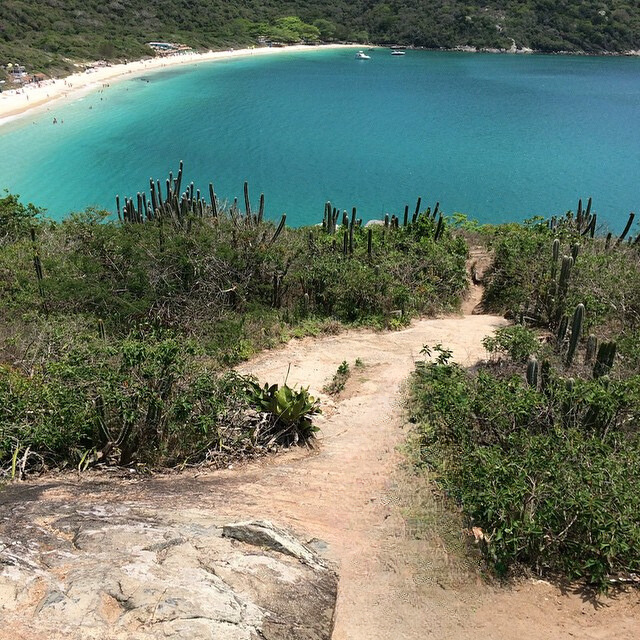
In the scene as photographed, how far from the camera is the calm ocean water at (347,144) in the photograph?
95.8ft

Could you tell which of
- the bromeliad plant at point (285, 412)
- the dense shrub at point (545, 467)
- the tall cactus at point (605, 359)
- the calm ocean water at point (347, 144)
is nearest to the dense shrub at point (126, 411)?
the bromeliad plant at point (285, 412)

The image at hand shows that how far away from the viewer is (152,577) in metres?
4.37

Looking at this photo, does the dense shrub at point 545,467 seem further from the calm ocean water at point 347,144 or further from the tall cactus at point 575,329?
the calm ocean water at point 347,144

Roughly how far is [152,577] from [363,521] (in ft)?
8.36

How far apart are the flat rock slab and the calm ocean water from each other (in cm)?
2189

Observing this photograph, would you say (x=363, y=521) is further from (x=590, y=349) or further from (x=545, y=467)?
(x=590, y=349)

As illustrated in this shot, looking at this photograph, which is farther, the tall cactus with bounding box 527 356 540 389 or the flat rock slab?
the tall cactus with bounding box 527 356 540 389

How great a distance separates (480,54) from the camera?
92.2 metres

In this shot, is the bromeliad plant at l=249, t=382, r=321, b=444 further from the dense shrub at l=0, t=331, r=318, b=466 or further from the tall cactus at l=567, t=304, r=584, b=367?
the tall cactus at l=567, t=304, r=584, b=367

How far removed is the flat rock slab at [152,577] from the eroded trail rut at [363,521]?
0.29 meters

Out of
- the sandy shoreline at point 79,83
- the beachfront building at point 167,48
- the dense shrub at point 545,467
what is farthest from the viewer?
the beachfront building at point 167,48

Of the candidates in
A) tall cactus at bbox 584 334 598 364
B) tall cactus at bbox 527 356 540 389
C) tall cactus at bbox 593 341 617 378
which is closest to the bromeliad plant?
tall cactus at bbox 527 356 540 389

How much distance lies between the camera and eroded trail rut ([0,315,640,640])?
5.03m

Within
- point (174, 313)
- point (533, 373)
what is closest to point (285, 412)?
point (533, 373)
